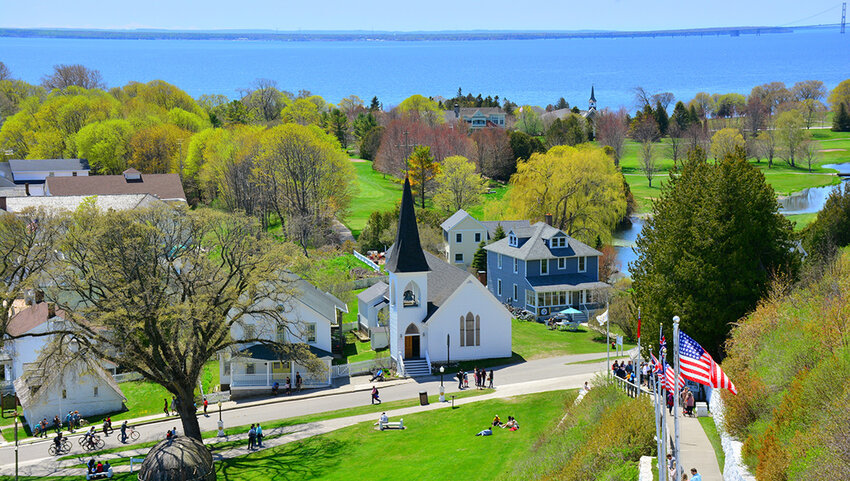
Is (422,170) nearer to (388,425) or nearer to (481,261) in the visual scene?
(481,261)

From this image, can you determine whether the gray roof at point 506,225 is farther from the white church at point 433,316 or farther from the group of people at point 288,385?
the group of people at point 288,385

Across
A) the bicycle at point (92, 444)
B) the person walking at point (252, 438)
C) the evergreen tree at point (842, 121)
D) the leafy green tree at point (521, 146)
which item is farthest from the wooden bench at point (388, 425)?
the evergreen tree at point (842, 121)

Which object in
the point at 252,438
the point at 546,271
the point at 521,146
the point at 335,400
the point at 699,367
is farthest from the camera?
the point at 521,146

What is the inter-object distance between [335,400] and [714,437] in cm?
2272

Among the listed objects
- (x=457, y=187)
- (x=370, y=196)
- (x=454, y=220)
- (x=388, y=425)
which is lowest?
(x=388, y=425)

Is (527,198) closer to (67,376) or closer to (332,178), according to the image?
(332,178)

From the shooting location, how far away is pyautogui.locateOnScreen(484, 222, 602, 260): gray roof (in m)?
63.2

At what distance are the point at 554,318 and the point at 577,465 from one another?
116 ft

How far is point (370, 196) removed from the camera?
4616 inches

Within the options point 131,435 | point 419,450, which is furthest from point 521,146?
point 419,450

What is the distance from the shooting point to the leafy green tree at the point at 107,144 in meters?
116

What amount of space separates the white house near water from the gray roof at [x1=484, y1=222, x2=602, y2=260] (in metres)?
17.9

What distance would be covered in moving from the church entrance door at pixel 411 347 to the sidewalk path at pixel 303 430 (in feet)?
27.6

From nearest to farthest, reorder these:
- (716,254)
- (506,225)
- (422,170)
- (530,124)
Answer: (716,254) < (506,225) < (422,170) < (530,124)
